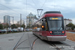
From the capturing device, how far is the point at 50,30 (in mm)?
12352

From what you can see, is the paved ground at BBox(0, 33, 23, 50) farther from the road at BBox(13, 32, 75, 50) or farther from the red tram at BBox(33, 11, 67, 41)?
the red tram at BBox(33, 11, 67, 41)

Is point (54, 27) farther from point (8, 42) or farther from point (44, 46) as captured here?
point (8, 42)

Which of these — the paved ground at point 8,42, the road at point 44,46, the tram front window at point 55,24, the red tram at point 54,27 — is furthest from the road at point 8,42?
the tram front window at point 55,24

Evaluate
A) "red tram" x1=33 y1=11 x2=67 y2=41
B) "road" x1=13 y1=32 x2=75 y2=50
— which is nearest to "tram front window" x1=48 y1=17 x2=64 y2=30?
"red tram" x1=33 y1=11 x2=67 y2=41

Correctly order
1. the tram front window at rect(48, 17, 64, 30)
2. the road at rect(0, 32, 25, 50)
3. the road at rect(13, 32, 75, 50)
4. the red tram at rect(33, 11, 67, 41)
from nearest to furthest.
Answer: the road at rect(13, 32, 75, 50), the road at rect(0, 32, 25, 50), the red tram at rect(33, 11, 67, 41), the tram front window at rect(48, 17, 64, 30)

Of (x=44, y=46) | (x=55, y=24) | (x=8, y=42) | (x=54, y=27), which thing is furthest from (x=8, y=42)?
(x=55, y=24)

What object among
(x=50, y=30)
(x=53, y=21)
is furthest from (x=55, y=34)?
(x=53, y=21)

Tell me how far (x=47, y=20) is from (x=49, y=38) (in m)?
1.99

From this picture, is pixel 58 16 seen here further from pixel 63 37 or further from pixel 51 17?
pixel 63 37

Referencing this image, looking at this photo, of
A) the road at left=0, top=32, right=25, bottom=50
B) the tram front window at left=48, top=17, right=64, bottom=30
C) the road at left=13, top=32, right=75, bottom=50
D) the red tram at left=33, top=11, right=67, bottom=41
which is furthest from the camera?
the tram front window at left=48, top=17, right=64, bottom=30

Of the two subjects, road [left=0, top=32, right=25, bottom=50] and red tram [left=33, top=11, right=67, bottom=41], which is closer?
road [left=0, top=32, right=25, bottom=50]

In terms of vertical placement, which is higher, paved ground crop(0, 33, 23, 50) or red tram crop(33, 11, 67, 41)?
red tram crop(33, 11, 67, 41)

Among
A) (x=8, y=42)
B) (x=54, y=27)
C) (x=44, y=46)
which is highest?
(x=54, y=27)

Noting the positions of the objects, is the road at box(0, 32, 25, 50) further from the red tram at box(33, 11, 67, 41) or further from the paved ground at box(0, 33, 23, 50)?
the red tram at box(33, 11, 67, 41)
